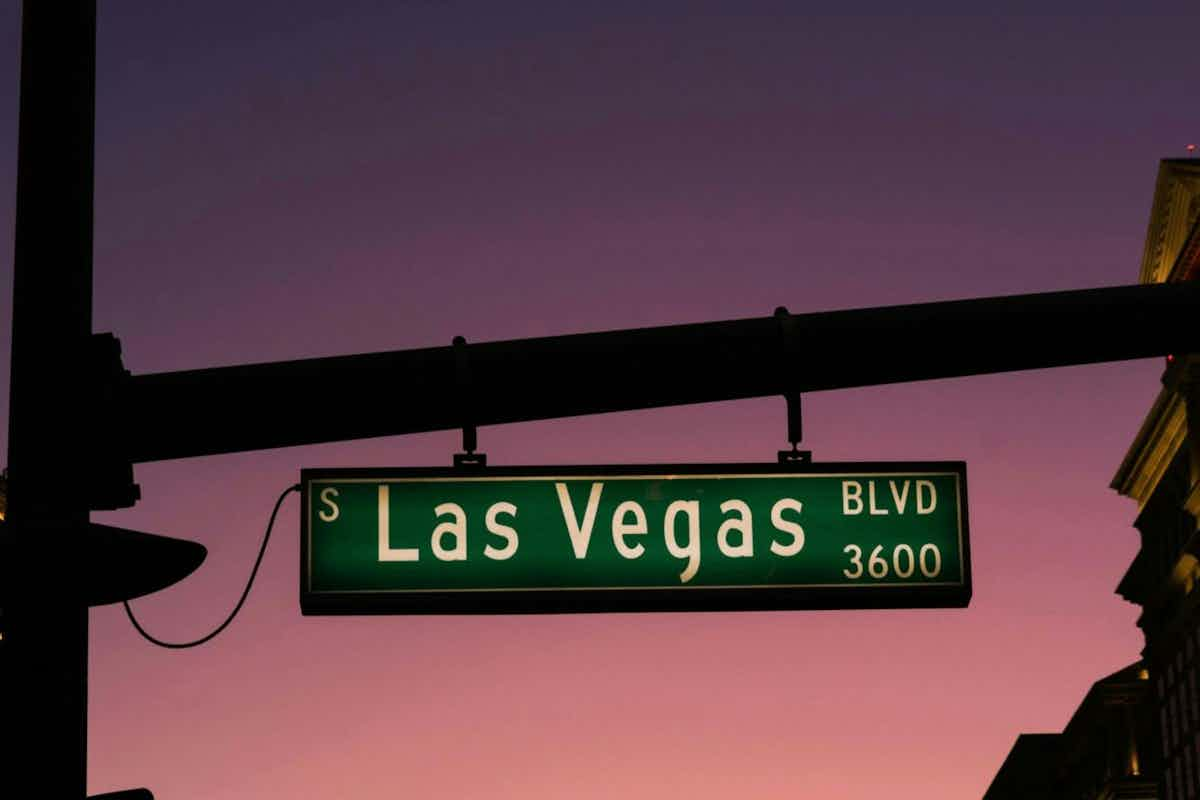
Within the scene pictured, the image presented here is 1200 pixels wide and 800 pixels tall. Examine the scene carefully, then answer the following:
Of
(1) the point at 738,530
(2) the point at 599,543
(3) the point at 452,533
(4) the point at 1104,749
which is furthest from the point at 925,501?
(4) the point at 1104,749

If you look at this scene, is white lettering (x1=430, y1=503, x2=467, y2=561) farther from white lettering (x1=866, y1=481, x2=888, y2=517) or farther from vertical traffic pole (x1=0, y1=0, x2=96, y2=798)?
white lettering (x1=866, y1=481, x2=888, y2=517)

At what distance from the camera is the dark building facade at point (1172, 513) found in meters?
59.1

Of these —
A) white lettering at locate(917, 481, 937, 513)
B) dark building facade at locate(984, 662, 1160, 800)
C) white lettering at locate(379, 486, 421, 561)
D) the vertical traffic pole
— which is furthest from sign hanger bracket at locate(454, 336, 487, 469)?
dark building facade at locate(984, 662, 1160, 800)

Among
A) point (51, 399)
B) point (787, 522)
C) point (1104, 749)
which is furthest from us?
point (1104, 749)

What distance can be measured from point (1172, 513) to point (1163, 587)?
2698 millimetres

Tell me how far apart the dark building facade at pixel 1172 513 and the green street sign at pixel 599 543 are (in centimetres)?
5007

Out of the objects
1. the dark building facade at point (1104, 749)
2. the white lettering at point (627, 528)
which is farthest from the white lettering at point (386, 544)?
the dark building facade at point (1104, 749)

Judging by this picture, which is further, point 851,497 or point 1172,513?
point 1172,513

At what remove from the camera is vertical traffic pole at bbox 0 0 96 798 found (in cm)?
690

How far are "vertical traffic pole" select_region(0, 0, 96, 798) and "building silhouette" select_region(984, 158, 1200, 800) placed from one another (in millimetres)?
51489

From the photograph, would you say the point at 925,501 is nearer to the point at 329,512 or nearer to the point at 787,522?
the point at 787,522

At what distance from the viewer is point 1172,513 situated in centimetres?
6469

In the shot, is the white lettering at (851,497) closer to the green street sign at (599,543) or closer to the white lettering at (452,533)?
the green street sign at (599,543)

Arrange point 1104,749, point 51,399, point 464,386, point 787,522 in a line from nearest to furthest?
point 51,399 → point 464,386 → point 787,522 → point 1104,749
